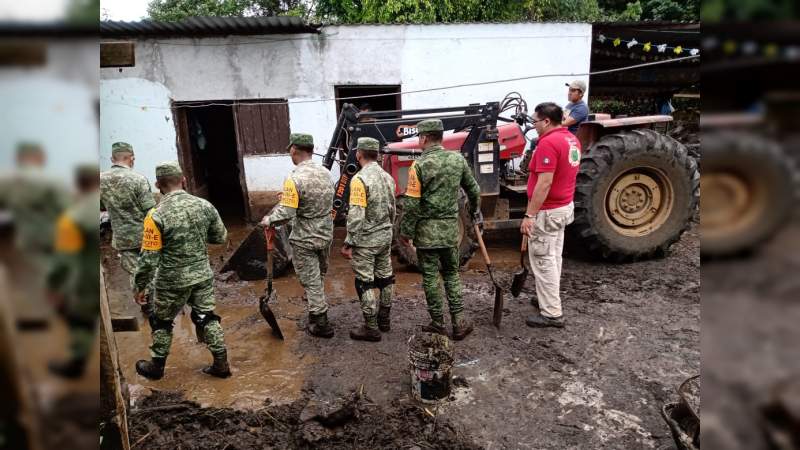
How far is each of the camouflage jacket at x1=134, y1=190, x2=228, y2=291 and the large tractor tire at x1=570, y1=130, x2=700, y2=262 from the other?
12.2 feet

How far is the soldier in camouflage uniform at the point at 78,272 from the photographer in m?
0.48

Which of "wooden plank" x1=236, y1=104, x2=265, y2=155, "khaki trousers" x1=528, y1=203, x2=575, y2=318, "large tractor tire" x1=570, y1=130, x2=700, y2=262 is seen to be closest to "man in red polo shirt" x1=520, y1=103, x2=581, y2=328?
"khaki trousers" x1=528, y1=203, x2=575, y2=318

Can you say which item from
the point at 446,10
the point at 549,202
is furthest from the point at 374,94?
the point at 549,202

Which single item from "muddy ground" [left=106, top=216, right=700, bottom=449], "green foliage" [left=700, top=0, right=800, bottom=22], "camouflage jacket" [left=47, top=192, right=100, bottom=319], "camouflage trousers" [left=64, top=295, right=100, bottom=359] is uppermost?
"green foliage" [left=700, top=0, right=800, bottom=22]

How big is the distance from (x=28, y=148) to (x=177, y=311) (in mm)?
3303

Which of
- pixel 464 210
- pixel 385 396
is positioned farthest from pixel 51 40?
pixel 464 210

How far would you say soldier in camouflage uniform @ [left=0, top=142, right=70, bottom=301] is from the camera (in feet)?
1.38

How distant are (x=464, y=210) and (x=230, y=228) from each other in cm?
445

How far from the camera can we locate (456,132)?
573cm

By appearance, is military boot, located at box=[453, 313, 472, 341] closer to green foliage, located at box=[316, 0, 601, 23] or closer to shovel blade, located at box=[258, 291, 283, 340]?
shovel blade, located at box=[258, 291, 283, 340]

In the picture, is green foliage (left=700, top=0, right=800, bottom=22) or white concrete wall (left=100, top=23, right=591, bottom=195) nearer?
green foliage (left=700, top=0, right=800, bottom=22)

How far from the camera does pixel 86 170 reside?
52cm

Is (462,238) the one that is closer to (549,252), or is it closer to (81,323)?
(549,252)

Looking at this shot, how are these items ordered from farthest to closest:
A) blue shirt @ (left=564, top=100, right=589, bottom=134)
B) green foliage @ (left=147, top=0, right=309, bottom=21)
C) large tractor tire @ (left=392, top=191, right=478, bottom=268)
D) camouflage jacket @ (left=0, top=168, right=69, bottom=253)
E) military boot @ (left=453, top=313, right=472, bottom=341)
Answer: green foliage @ (left=147, top=0, right=309, bottom=21)
blue shirt @ (left=564, top=100, right=589, bottom=134)
large tractor tire @ (left=392, top=191, right=478, bottom=268)
military boot @ (left=453, top=313, right=472, bottom=341)
camouflage jacket @ (left=0, top=168, right=69, bottom=253)
